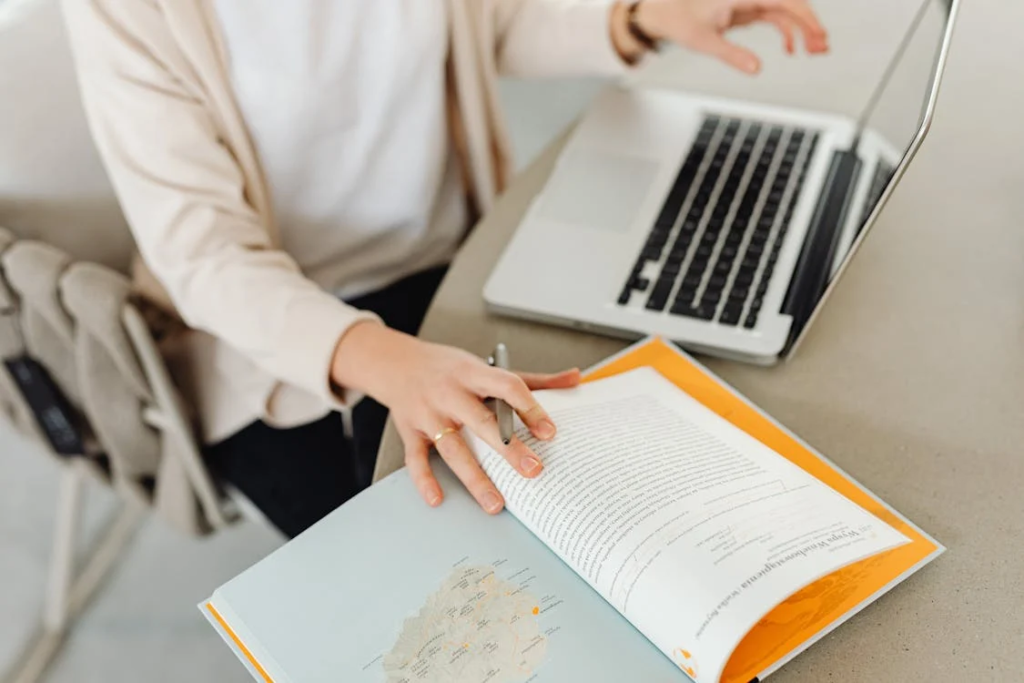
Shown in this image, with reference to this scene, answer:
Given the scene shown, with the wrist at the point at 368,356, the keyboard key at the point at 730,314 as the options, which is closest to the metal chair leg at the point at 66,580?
the wrist at the point at 368,356

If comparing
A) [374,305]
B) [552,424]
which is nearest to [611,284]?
[552,424]

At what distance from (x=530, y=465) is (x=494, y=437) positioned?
0.11ft

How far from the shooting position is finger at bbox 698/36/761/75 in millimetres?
818

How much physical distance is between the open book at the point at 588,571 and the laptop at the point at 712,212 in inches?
5.3

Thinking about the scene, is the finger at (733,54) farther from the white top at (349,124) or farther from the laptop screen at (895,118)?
the white top at (349,124)

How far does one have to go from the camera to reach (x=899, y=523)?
559 millimetres

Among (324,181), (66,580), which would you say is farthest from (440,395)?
(66,580)

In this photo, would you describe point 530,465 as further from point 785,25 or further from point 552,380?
point 785,25

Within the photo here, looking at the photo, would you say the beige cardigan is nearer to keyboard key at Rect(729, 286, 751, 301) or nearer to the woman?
the woman

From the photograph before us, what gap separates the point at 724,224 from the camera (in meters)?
0.77

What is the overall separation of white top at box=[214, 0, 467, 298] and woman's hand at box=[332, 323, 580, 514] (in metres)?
0.24

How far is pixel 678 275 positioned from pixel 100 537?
3.76 feet

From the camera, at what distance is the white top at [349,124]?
2.56ft

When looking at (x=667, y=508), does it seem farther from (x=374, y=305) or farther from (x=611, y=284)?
(x=374, y=305)
